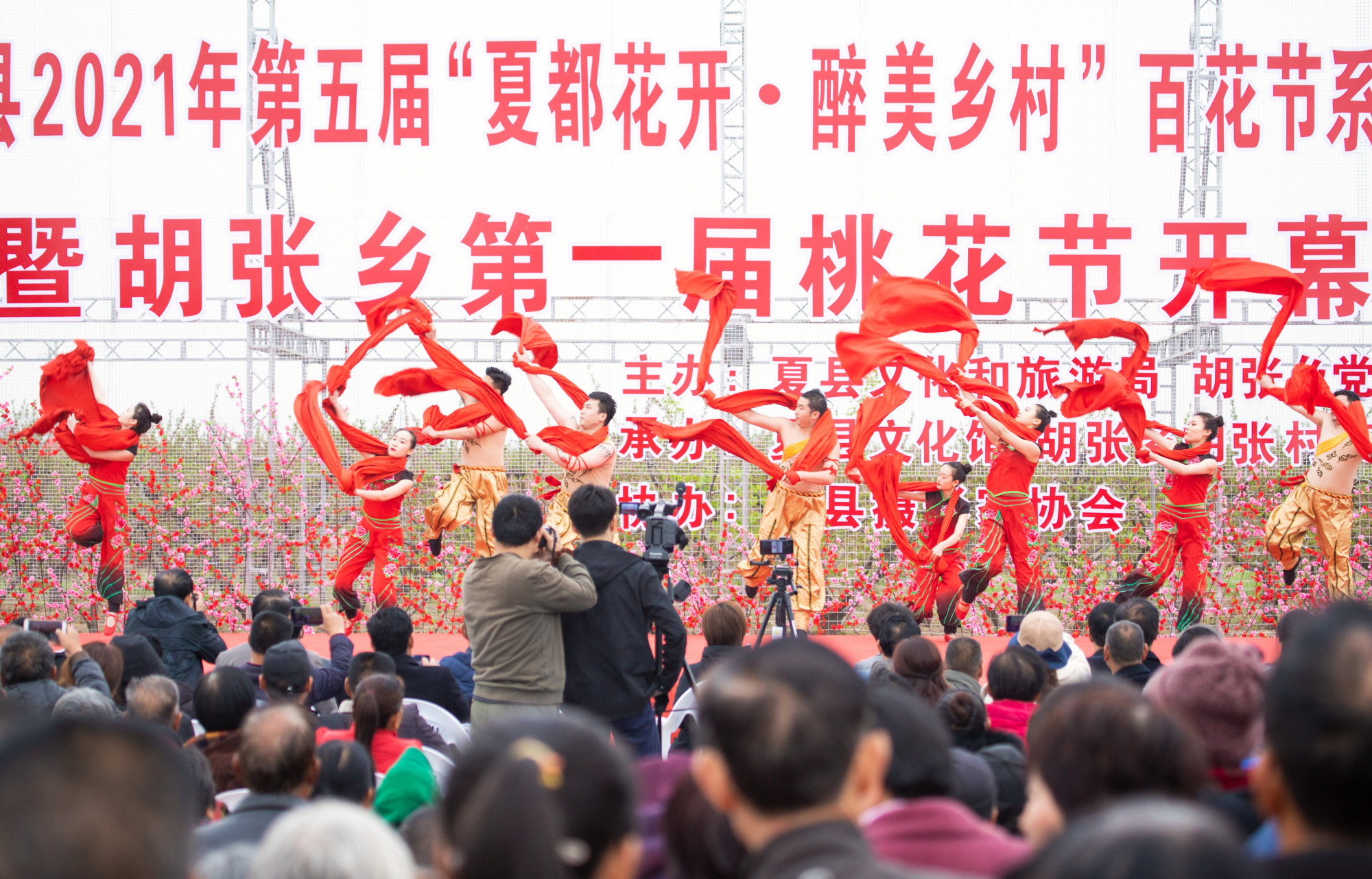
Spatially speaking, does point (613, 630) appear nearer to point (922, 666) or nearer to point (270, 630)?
point (922, 666)

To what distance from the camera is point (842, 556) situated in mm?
7590

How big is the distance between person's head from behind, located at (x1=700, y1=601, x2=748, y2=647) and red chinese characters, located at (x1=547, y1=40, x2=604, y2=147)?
465 cm

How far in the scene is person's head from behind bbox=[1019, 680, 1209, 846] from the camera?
1292 mm

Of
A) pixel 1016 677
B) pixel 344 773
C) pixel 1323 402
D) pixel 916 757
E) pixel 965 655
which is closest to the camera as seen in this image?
pixel 916 757

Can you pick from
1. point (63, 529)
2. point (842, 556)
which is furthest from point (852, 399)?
point (63, 529)

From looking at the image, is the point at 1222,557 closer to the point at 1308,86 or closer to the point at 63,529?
the point at 1308,86

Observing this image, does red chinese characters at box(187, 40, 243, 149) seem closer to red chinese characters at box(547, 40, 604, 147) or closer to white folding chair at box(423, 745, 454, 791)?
red chinese characters at box(547, 40, 604, 147)

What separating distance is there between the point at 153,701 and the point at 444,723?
31.5 inches

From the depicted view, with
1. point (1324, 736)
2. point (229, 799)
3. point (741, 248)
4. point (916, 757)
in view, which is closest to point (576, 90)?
point (741, 248)

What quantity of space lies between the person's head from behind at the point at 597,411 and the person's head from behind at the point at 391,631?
104 inches

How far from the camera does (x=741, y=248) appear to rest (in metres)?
7.22

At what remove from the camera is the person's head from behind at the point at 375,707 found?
2469 millimetres

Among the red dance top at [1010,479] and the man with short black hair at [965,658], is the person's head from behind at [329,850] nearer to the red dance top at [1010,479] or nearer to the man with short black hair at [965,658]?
the man with short black hair at [965,658]

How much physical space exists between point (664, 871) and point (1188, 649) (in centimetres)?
105
